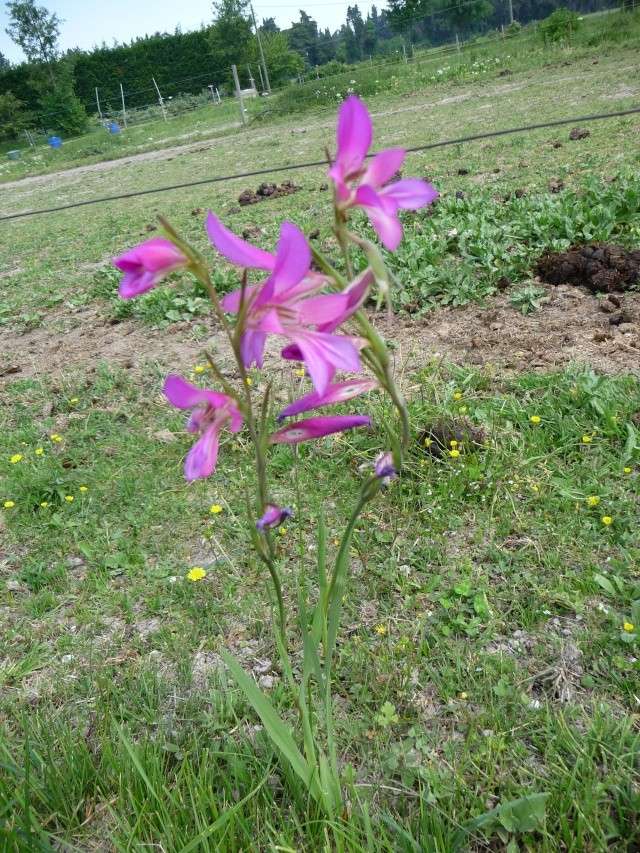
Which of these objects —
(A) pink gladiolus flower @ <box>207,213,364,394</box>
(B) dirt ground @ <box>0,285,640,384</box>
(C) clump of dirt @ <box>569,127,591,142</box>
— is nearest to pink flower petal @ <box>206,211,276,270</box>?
(A) pink gladiolus flower @ <box>207,213,364,394</box>

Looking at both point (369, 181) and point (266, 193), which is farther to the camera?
point (266, 193)

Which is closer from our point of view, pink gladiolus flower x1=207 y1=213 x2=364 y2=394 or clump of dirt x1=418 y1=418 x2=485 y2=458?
pink gladiolus flower x1=207 y1=213 x2=364 y2=394

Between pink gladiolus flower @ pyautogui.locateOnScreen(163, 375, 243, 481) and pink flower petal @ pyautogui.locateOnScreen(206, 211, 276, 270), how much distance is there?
0.51ft

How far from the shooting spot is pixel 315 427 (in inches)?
33.3

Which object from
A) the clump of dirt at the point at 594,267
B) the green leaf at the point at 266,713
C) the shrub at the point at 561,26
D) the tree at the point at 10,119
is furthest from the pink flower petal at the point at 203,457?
the tree at the point at 10,119

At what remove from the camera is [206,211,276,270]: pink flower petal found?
680 mm

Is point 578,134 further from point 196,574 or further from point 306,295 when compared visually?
point 306,295

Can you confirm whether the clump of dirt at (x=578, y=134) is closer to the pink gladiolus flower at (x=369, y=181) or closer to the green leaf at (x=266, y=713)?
the pink gladiolus flower at (x=369, y=181)

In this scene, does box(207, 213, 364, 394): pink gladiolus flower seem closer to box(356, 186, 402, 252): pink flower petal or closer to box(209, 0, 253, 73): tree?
box(356, 186, 402, 252): pink flower petal

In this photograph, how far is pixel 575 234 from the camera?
384 cm

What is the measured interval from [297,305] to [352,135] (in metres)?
0.20

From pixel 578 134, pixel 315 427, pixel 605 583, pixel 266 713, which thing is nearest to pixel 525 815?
pixel 266 713

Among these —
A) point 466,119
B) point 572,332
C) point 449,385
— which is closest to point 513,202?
point 572,332

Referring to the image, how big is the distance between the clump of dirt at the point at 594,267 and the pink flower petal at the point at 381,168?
2.96 m
